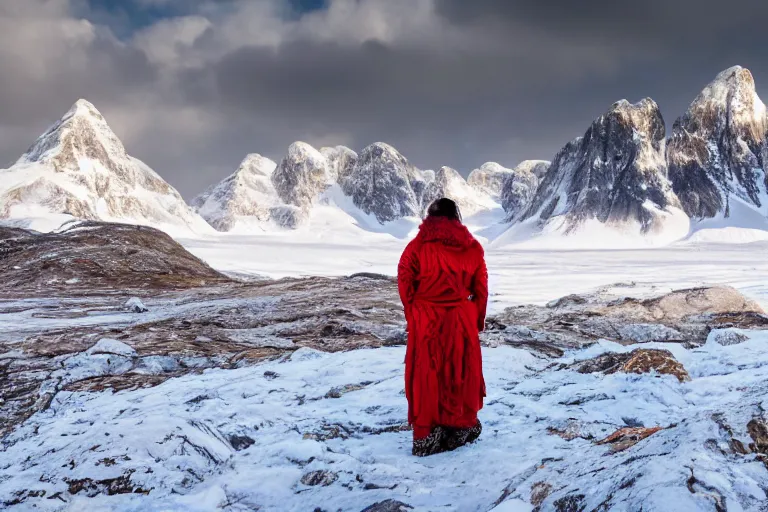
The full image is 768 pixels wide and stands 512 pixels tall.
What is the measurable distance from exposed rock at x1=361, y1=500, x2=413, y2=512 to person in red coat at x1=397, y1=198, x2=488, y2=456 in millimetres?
817

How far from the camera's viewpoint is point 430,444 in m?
3.84

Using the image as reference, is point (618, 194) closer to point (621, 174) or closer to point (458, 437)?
point (621, 174)

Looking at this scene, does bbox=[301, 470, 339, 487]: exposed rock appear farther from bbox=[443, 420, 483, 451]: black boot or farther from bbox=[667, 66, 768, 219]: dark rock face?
bbox=[667, 66, 768, 219]: dark rock face

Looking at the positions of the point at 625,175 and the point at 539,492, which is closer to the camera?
the point at 539,492

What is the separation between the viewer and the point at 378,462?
3725 mm

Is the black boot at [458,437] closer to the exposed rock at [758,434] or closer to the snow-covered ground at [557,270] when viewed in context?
the exposed rock at [758,434]

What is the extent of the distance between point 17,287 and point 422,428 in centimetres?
1865

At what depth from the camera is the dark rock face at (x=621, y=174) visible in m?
97.1

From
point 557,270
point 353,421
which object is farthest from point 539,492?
point 557,270

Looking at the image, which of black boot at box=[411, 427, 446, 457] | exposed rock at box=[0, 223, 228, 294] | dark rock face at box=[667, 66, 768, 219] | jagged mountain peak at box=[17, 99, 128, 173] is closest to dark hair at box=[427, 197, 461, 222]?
black boot at box=[411, 427, 446, 457]

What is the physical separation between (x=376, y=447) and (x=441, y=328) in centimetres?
108

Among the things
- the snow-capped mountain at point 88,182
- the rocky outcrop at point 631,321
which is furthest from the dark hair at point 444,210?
the snow-capped mountain at point 88,182

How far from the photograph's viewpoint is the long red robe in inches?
154

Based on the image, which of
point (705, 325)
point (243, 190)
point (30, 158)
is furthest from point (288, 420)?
point (243, 190)
